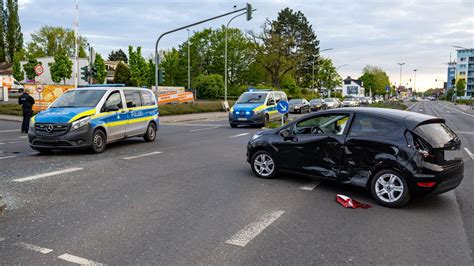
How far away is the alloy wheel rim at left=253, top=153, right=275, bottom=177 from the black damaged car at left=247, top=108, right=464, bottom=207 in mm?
252

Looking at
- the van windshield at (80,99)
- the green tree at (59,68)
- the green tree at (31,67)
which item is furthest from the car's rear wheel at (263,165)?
the green tree at (31,67)

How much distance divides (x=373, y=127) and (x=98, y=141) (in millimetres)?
7139

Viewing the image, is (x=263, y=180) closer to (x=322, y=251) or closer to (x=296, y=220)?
(x=296, y=220)

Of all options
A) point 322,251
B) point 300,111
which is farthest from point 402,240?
point 300,111

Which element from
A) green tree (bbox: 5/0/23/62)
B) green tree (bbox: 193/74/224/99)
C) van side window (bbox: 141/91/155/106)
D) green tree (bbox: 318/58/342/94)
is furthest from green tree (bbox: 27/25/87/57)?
van side window (bbox: 141/91/155/106)

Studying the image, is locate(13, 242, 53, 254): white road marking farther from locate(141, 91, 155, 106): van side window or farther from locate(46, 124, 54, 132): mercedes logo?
locate(141, 91, 155, 106): van side window

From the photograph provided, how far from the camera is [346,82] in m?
151

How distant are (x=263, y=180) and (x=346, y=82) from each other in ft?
493

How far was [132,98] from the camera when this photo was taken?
12320 millimetres

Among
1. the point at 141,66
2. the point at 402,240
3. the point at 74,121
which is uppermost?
the point at 141,66

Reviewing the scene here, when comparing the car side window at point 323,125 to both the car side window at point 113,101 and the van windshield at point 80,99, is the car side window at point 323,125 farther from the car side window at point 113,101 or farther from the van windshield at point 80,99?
the van windshield at point 80,99

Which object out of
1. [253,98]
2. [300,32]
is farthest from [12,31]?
[253,98]

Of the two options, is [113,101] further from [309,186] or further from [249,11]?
[249,11]

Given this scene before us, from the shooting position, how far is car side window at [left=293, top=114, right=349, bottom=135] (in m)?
6.63
